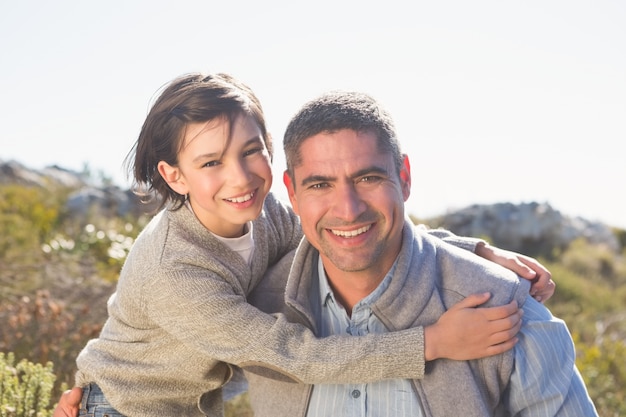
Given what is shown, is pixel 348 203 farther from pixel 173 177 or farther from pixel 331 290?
pixel 173 177

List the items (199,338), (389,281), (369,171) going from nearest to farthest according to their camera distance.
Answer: (369,171), (389,281), (199,338)

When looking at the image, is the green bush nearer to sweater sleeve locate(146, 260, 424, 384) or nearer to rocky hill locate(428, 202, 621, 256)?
sweater sleeve locate(146, 260, 424, 384)

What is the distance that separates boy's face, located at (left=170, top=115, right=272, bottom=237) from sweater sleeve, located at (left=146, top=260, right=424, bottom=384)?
366 mm

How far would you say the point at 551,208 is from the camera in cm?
1364

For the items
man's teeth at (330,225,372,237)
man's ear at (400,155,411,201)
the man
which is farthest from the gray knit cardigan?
man's ear at (400,155,411,201)

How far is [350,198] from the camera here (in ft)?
8.63

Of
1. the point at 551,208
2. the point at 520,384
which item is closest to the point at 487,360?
the point at 520,384

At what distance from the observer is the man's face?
8.59ft

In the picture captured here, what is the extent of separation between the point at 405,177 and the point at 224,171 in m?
0.92

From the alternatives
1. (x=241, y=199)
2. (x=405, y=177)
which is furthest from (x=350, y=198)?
(x=241, y=199)

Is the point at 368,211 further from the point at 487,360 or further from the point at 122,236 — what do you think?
the point at 122,236

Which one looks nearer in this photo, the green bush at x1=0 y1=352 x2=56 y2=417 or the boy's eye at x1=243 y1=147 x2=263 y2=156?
the boy's eye at x1=243 y1=147 x2=263 y2=156

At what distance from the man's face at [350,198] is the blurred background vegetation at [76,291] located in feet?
6.32

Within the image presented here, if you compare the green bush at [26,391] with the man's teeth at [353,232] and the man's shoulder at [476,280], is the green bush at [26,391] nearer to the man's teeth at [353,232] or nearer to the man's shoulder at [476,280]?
the man's teeth at [353,232]
